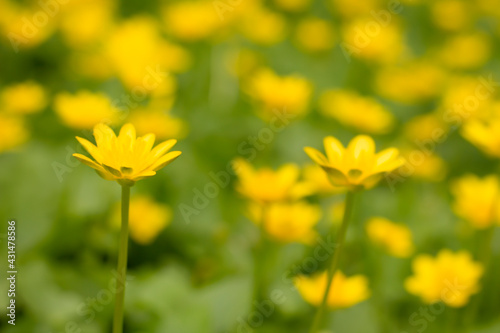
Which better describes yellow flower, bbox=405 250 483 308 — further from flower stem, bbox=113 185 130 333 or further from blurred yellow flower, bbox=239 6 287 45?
blurred yellow flower, bbox=239 6 287 45

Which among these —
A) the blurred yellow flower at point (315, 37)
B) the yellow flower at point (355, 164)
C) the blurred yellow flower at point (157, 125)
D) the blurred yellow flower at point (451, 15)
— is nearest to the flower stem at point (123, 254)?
the yellow flower at point (355, 164)

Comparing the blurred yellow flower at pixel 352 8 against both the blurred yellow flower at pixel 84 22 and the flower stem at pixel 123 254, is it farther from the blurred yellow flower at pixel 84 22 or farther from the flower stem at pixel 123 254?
the flower stem at pixel 123 254

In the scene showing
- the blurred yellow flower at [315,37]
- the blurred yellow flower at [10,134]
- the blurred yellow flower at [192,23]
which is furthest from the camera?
the blurred yellow flower at [315,37]

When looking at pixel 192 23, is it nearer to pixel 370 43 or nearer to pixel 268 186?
pixel 370 43

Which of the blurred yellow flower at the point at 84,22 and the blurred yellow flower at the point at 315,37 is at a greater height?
the blurred yellow flower at the point at 84,22

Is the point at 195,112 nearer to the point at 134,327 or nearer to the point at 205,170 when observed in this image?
the point at 205,170

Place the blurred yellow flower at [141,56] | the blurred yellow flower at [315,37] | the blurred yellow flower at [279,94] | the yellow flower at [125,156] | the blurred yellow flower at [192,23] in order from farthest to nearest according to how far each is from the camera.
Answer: the blurred yellow flower at [315,37], the blurred yellow flower at [192,23], the blurred yellow flower at [141,56], the blurred yellow flower at [279,94], the yellow flower at [125,156]
